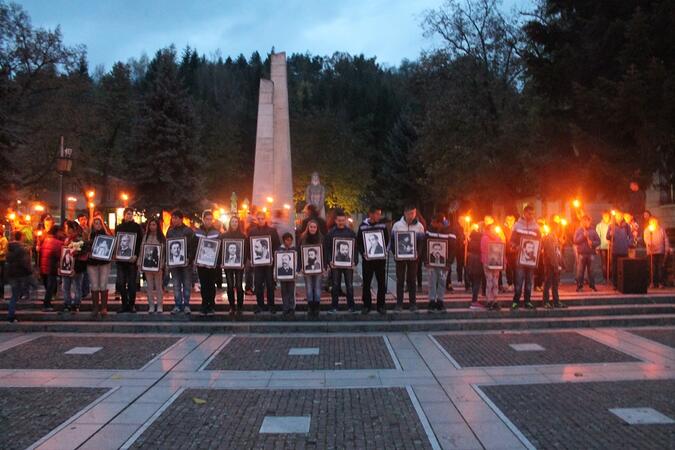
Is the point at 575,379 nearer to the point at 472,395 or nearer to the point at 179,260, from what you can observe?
the point at 472,395

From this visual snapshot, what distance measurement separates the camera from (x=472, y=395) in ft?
23.4

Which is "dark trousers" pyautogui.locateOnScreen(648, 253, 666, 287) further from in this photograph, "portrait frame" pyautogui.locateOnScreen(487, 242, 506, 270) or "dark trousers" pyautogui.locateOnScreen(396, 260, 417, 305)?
"dark trousers" pyautogui.locateOnScreen(396, 260, 417, 305)

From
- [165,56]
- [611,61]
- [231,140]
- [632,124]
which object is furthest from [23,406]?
[231,140]

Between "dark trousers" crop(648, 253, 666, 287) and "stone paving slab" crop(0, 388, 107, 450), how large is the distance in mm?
14119

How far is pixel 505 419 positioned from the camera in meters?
6.23

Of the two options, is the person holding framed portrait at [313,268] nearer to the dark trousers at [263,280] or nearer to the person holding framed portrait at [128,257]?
the dark trousers at [263,280]

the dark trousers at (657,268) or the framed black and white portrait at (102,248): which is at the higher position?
the framed black and white portrait at (102,248)

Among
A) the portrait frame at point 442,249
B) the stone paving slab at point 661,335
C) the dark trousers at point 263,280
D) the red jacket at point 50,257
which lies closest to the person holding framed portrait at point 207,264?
the dark trousers at point 263,280

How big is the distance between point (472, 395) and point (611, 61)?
16110 mm

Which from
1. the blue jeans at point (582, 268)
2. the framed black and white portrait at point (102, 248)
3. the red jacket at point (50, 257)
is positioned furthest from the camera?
the blue jeans at point (582, 268)

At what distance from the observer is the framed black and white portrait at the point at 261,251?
1202 centimetres

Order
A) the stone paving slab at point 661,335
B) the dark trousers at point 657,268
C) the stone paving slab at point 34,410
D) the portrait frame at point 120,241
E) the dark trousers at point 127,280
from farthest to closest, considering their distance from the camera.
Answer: the dark trousers at point 657,268
the dark trousers at point 127,280
the portrait frame at point 120,241
the stone paving slab at point 661,335
the stone paving slab at point 34,410

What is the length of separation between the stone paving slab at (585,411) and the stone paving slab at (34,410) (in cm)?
477

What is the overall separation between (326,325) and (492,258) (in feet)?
12.3
